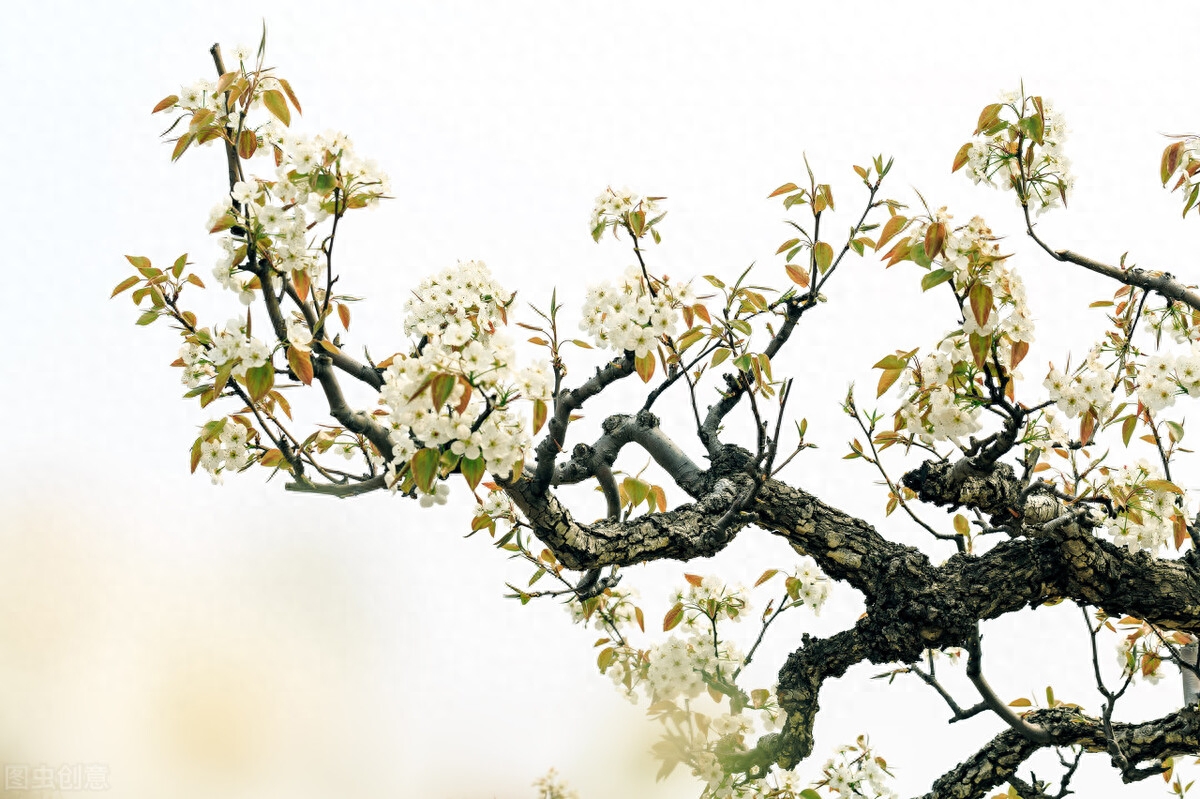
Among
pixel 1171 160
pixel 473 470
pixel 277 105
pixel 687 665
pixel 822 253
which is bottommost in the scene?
pixel 687 665

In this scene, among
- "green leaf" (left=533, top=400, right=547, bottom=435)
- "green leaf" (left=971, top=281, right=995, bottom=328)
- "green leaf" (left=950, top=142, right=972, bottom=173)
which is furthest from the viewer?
"green leaf" (left=950, top=142, right=972, bottom=173)

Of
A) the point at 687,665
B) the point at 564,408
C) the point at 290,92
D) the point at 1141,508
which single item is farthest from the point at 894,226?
the point at 290,92

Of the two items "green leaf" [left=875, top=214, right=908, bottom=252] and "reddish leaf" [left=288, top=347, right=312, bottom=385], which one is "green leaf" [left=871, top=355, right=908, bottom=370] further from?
"reddish leaf" [left=288, top=347, right=312, bottom=385]

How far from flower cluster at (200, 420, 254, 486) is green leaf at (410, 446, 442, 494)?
0.68 metres

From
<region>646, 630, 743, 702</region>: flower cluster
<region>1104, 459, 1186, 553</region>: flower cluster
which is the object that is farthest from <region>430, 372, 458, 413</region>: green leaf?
<region>1104, 459, 1186, 553</region>: flower cluster

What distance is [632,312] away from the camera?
1.96 m

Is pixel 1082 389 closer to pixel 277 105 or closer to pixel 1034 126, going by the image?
pixel 1034 126

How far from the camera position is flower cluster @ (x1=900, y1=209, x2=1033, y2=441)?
1.91 meters

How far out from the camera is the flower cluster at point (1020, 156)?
224 cm

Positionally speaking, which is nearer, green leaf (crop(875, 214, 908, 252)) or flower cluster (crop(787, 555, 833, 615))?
green leaf (crop(875, 214, 908, 252))

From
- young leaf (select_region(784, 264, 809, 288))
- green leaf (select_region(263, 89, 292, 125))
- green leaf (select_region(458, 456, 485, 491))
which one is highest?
green leaf (select_region(263, 89, 292, 125))

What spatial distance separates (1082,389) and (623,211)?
3.47 feet

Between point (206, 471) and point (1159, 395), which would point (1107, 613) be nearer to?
point (1159, 395)

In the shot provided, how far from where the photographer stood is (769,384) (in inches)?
86.0
